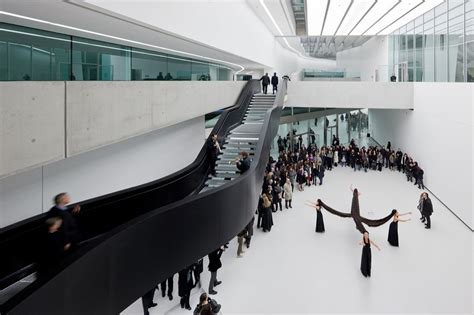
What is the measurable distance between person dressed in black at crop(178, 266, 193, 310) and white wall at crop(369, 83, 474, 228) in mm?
10024

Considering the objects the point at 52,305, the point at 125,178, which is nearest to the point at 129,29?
the point at 125,178

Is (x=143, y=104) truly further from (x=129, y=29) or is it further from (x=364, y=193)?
(x=364, y=193)

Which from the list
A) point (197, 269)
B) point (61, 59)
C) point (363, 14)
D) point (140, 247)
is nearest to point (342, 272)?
point (197, 269)

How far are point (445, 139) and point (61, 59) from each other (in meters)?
14.8

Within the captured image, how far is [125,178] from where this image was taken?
9656 mm

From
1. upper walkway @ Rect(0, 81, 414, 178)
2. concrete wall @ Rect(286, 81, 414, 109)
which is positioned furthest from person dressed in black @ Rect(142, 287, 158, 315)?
concrete wall @ Rect(286, 81, 414, 109)

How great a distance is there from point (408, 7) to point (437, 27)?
2.20 metres

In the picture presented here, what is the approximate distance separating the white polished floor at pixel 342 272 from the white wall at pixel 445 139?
123 cm

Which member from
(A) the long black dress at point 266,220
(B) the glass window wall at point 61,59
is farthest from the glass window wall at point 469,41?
(B) the glass window wall at point 61,59

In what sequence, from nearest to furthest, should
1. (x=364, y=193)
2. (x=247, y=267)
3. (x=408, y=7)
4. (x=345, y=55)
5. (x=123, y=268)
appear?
(x=123, y=268)
(x=247, y=267)
(x=364, y=193)
(x=408, y=7)
(x=345, y=55)

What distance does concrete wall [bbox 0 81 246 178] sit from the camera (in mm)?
4938

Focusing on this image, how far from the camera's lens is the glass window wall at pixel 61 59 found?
238 inches

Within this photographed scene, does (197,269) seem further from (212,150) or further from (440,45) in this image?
(440,45)

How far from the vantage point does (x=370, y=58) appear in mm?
34219
